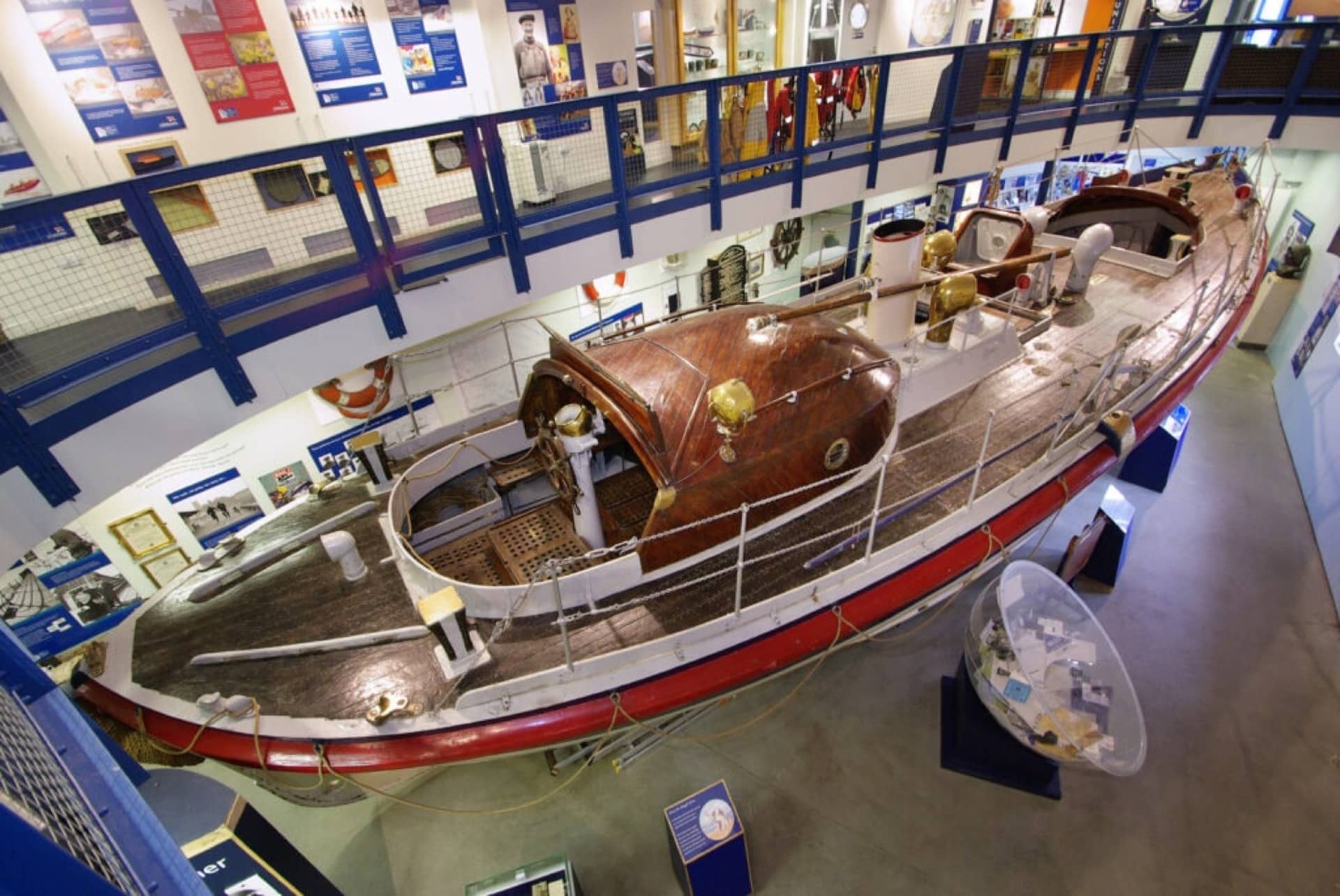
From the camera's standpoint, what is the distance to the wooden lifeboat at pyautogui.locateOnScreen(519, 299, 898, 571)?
3754 mm

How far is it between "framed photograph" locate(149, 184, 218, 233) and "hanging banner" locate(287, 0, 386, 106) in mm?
1453

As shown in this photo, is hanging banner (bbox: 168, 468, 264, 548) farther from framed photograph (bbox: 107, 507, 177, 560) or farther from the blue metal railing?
the blue metal railing

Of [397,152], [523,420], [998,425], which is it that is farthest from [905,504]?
[397,152]

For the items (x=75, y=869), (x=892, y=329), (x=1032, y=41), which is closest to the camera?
(x=75, y=869)

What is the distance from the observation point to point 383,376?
6570mm

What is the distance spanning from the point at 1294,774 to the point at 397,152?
8941 mm

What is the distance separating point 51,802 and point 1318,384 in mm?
10685

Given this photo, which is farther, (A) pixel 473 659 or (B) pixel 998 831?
(B) pixel 998 831

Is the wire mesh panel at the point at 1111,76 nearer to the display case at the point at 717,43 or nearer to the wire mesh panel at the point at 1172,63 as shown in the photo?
the wire mesh panel at the point at 1172,63

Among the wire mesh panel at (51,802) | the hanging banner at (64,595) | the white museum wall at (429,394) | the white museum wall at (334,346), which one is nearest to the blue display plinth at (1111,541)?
the white museum wall at (429,394)

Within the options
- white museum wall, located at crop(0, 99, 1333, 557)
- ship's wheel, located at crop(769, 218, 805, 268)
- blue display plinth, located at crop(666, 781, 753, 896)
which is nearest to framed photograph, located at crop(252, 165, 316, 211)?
white museum wall, located at crop(0, 99, 1333, 557)

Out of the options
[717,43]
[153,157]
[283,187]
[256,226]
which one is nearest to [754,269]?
[717,43]

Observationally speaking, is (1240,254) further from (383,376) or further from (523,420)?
(383,376)

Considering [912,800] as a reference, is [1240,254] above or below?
above
